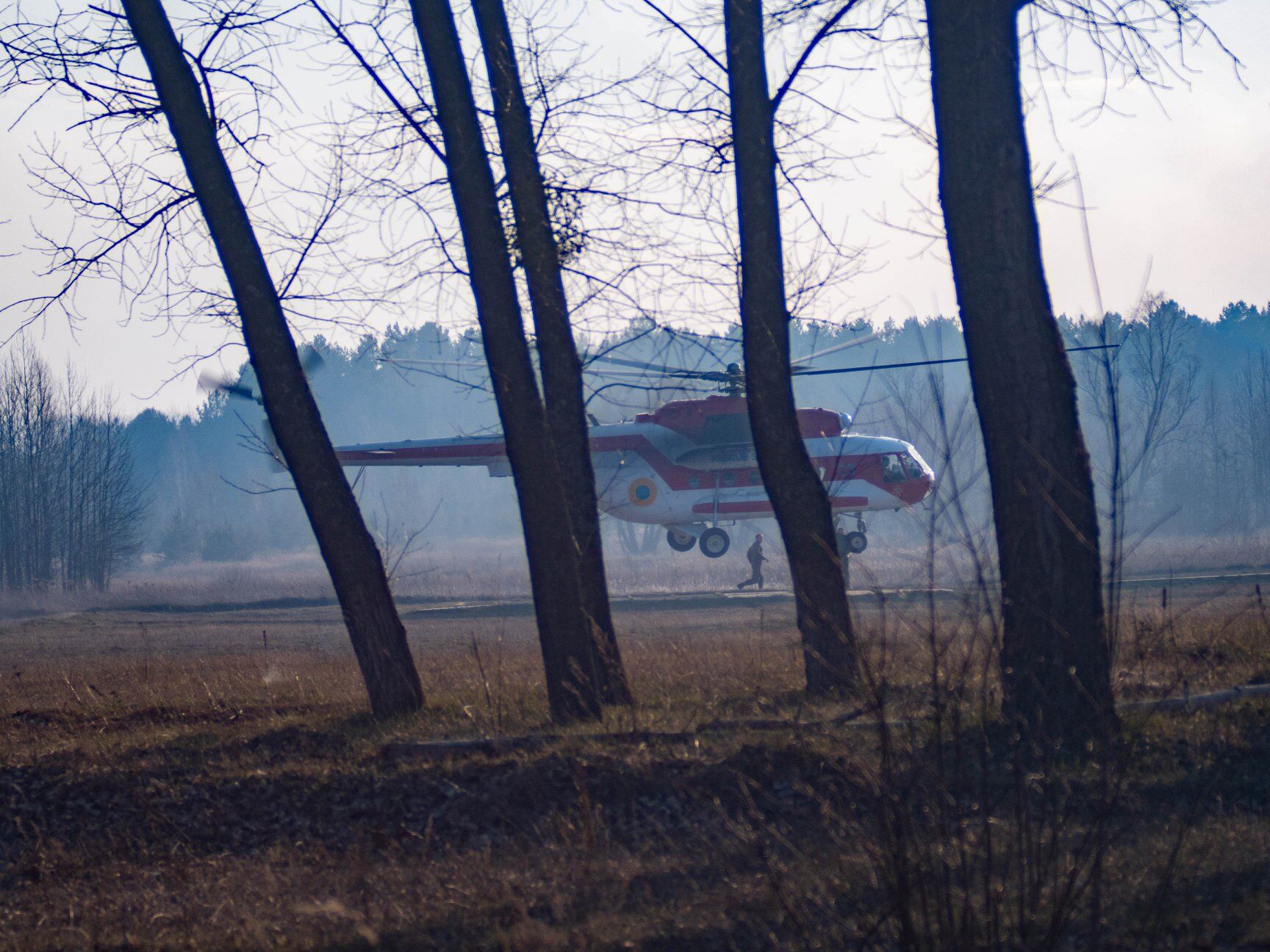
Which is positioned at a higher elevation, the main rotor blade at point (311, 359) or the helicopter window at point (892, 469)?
the main rotor blade at point (311, 359)

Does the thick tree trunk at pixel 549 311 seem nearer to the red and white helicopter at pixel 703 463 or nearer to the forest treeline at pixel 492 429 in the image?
the forest treeline at pixel 492 429

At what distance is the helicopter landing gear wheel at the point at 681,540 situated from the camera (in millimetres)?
27016

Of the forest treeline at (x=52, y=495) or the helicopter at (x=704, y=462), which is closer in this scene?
the helicopter at (x=704, y=462)

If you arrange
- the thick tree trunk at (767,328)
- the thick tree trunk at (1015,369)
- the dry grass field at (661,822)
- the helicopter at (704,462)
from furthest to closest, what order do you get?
the helicopter at (704,462) < the thick tree trunk at (767,328) < the thick tree trunk at (1015,369) < the dry grass field at (661,822)

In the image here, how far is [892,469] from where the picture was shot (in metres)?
24.4

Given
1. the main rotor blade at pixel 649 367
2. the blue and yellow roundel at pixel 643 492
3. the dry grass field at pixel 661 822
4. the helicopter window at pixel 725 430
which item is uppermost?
the helicopter window at pixel 725 430

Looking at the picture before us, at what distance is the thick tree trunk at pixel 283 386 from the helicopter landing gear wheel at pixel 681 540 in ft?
62.4

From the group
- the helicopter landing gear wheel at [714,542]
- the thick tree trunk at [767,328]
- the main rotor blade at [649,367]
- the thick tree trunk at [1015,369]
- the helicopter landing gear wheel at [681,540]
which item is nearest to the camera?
the thick tree trunk at [1015,369]

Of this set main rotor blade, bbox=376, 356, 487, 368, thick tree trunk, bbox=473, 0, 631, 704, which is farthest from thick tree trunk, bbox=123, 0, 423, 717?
thick tree trunk, bbox=473, 0, 631, 704

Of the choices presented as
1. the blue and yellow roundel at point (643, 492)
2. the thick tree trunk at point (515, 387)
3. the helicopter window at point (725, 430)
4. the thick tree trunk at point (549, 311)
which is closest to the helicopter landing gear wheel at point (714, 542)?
the blue and yellow roundel at point (643, 492)

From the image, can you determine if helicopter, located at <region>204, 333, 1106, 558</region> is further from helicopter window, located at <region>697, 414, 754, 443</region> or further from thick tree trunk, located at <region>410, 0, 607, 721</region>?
thick tree trunk, located at <region>410, 0, 607, 721</region>

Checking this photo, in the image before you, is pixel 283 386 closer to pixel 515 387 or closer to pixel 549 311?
pixel 515 387

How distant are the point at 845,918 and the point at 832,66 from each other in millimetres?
6645

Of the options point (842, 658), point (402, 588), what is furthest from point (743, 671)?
point (402, 588)
